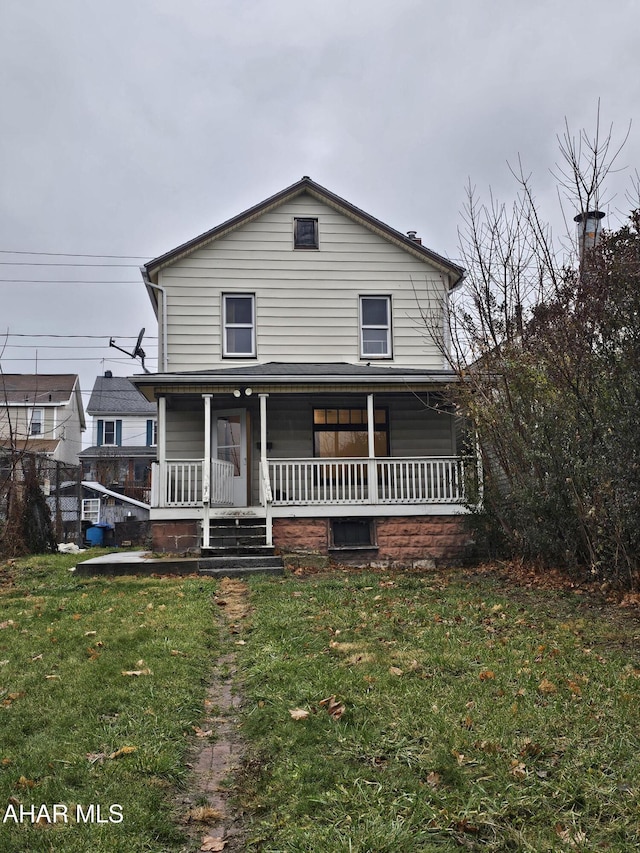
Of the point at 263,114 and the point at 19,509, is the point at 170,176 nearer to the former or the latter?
the point at 263,114

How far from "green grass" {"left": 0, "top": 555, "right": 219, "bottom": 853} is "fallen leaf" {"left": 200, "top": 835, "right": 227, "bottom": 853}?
0.11m

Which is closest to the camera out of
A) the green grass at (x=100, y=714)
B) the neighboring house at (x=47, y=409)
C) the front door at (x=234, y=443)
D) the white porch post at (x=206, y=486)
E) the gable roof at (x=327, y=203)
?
the green grass at (x=100, y=714)

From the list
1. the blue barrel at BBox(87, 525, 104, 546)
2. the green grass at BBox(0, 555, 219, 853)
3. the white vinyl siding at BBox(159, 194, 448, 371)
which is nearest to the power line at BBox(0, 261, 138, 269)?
the blue barrel at BBox(87, 525, 104, 546)

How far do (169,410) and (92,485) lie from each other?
38.4 feet

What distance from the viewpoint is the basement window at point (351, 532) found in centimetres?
1524

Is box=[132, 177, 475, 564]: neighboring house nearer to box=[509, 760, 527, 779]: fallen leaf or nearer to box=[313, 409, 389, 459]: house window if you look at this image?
box=[313, 409, 389, 459]: house window

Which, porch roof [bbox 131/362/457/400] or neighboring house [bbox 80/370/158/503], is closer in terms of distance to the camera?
porch roof [bbox 131/362/457/400]

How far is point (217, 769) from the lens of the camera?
14.3 ft

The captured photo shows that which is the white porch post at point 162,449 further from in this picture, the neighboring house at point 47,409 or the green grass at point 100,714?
the neighboring house at point 47,409

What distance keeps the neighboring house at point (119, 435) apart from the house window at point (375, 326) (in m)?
21.5

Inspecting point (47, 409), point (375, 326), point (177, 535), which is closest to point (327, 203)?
point (375, 326)

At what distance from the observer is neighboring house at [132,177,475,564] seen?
49.6 ft

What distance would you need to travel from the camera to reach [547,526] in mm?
11156

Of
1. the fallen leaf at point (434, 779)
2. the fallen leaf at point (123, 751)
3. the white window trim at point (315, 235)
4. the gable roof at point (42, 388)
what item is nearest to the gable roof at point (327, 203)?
the white window trim at point (315, 235)
